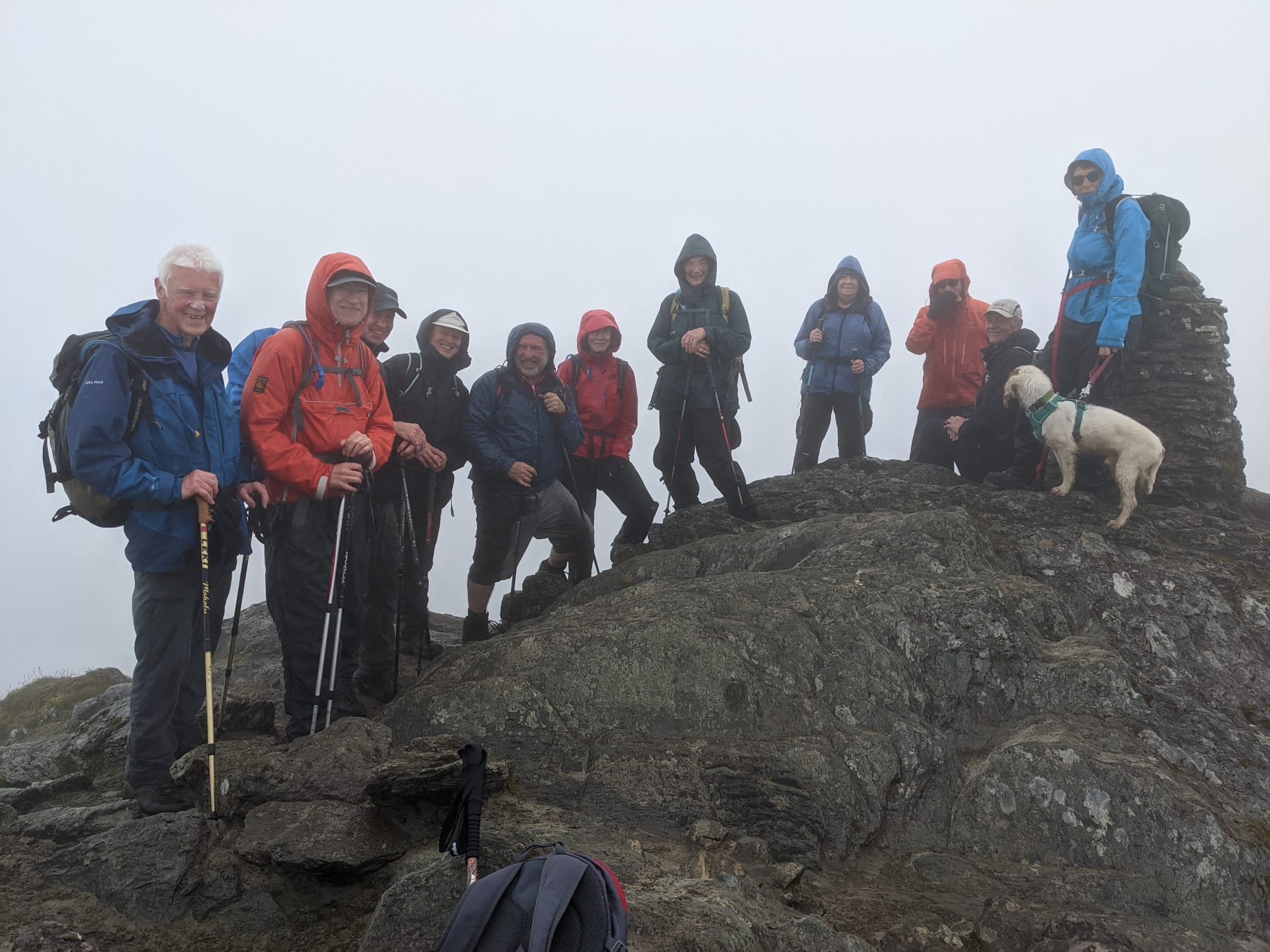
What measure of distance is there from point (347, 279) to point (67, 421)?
7.58ft

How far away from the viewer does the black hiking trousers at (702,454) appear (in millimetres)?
11211

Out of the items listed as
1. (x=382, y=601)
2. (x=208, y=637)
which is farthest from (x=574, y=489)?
(x=208, y=637)

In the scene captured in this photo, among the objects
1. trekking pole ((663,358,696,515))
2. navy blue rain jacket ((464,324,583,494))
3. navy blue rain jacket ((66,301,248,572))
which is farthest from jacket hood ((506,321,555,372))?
navy blue rain jacket ((66,301,248,572))

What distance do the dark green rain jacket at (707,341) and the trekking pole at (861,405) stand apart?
7.07ft

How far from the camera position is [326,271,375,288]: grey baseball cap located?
6.86m

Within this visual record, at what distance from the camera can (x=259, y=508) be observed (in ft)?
21.9

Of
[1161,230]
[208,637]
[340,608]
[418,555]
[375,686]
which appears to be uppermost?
[1161,230]

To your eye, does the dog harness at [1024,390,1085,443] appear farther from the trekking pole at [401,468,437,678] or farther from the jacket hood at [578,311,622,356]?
the trekking pole at [401,468,437,678]

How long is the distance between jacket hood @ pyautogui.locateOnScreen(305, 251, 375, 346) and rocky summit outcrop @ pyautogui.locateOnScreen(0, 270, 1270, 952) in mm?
2987

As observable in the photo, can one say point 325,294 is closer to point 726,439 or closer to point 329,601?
point 329,601

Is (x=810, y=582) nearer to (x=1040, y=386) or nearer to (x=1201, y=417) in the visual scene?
(x=1040, y=386)

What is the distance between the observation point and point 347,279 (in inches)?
271

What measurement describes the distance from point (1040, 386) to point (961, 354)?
215cm

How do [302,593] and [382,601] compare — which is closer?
[302,593]
